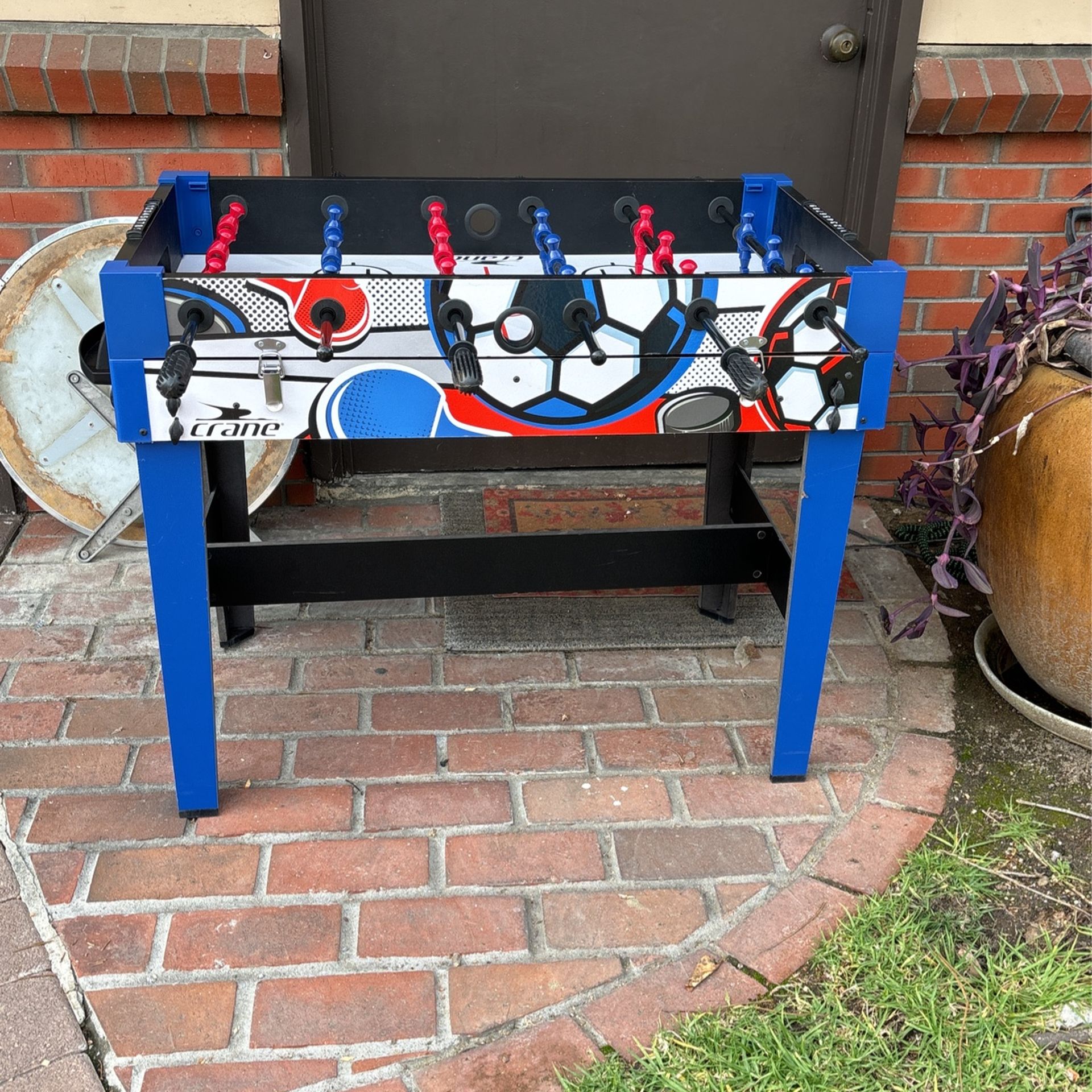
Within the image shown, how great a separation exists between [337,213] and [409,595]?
75 centimetres

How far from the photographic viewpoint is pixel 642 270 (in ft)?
7.15

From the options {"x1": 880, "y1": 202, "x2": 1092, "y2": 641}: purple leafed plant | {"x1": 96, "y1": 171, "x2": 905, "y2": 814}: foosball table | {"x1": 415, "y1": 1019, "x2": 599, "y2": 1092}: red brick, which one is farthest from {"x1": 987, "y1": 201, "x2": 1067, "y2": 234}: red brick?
{"x1": 415, "y1": 1019, "x2": 599, "y2": 1092}: red brick

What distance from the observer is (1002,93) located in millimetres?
2885

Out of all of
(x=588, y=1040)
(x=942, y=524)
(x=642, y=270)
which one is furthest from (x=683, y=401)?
(x=942, y=524)

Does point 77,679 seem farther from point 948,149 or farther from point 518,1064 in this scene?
point 948,149

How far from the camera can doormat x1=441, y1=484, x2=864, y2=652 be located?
273 cm

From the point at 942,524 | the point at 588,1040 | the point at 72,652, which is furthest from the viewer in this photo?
the point at 942,524

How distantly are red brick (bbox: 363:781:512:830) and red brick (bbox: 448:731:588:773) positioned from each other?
2.2 inches

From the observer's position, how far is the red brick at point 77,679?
248cm

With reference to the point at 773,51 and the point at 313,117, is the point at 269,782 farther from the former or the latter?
the point at 773,51

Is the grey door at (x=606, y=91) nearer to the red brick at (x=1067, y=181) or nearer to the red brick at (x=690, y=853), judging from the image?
the red brick at (x=1067, y=181)

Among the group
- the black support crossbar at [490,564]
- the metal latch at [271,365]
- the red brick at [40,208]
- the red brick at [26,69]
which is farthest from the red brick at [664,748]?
the red brick at [26,69]

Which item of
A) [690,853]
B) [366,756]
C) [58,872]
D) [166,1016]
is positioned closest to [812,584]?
[690,853]

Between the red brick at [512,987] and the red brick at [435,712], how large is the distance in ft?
2.11
